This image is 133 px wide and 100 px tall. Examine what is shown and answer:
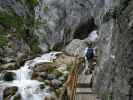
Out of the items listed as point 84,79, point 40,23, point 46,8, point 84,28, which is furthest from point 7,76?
point 46,8

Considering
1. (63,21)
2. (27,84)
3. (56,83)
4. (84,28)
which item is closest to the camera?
(56,83)

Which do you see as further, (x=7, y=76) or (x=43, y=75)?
(x=7, y=76)

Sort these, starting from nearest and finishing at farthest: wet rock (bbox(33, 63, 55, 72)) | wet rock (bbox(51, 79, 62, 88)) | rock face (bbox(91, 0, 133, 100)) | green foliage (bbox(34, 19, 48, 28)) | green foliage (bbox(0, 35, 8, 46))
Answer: rock face (bbox(91, 0, 133, 100)) → wet rock (bbox(51, 79, 62, 88)) → wet rock (bbox(33, 63, 55, 72)) → green foliage (bbox(0, 35, 8, 46)) → green foliage (bbox(34, 19, 48, 28))

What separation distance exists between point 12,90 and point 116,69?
36.8 ft

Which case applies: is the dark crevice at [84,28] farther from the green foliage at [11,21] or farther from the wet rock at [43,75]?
the wet rock at [43,75]

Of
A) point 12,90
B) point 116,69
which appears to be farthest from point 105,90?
point 12,90

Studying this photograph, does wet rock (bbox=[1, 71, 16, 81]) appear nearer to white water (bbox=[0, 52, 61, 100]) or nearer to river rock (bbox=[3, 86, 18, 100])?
white water (bbox=[0, 52, 61, 100])

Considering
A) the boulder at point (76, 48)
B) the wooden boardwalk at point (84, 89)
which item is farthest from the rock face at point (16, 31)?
the wooden boardwalk at point (84, 89)

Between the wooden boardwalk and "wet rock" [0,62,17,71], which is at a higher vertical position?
"wet rock" [0,62,17,71]

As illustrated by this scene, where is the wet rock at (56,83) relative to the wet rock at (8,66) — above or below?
below

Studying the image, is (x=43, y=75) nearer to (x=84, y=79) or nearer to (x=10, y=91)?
(x=10, y=91)

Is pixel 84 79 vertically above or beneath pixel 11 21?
beneath

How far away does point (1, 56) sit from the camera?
30.4m

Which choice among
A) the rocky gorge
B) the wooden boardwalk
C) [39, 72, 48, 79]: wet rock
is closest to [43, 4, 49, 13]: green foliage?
the rocky gorge
